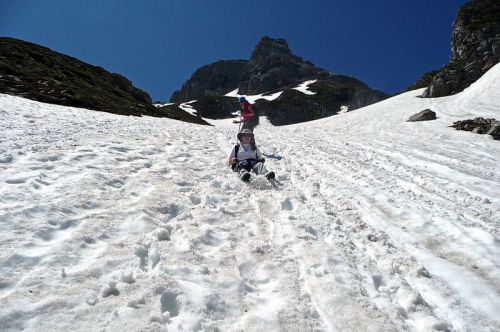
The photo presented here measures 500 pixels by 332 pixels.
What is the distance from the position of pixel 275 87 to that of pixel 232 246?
149m

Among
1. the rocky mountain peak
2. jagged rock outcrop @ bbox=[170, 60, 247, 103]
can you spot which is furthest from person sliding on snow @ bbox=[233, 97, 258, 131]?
jagged rock outcrop @ bbox=[170, 60, 247, 103]

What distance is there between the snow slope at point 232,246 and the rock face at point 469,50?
112 ft

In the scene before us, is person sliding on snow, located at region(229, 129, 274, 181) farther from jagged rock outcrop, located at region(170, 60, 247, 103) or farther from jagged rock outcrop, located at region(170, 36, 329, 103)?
jagged rock outcrop, located at region(170, 60, 247, 103)

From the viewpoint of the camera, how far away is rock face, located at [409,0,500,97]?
38.9 meters

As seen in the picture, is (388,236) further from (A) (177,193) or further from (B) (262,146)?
(B) (262,146)

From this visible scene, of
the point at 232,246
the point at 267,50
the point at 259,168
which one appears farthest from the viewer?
the point at 267,50

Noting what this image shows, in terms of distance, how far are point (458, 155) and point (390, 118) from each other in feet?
56.9

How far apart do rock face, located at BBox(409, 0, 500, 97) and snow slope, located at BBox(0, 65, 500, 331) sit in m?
34.1

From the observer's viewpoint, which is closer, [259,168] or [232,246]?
[232,246]

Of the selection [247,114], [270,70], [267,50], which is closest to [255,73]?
[270,70]

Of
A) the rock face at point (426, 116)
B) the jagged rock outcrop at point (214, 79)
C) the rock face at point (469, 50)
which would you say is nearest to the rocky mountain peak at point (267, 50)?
the jagged rock outcrop at point (214, 79)

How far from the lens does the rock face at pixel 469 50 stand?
128 feet

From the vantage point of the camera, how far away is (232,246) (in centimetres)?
502

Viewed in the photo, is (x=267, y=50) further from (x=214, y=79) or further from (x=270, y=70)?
(x=214, y=79)
